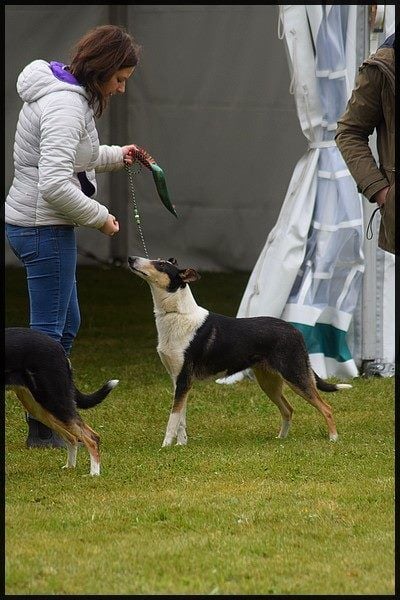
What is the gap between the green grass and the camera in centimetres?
397

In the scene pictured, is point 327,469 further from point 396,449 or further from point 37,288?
point 37,288

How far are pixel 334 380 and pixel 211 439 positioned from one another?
1824 mm

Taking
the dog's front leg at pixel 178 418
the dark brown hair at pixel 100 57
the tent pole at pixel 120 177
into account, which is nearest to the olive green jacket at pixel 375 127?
the dark brown hair at pixel 100 57

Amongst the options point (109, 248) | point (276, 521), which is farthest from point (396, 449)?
point (109, 248)

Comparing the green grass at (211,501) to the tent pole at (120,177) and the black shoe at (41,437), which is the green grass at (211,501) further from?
the tent pole at (120,177)

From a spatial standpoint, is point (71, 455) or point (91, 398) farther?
point (91, 398)

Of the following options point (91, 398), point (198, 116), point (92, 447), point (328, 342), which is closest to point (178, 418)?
point (91, 398)

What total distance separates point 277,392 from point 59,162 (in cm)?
194

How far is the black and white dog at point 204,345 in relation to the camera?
20.6ft

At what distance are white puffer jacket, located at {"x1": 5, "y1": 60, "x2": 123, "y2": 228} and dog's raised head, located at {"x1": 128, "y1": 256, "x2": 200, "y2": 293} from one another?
54 centimetres

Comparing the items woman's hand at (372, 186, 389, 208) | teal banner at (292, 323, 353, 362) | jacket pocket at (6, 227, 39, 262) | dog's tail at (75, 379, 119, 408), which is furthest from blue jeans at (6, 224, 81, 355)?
teal banner at (292, 323, 353, 362)

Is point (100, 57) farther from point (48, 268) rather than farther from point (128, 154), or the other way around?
point (48, 268)

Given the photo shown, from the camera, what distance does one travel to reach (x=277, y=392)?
6.57 meters

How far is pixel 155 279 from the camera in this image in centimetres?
625
